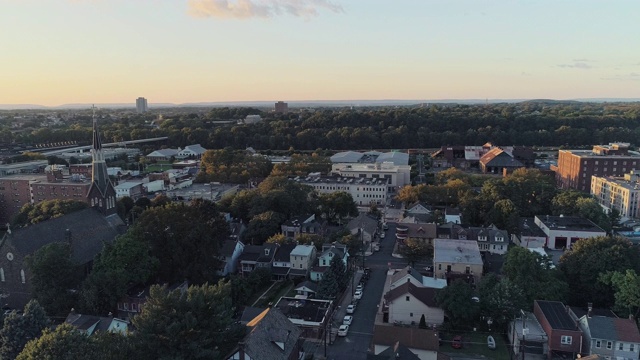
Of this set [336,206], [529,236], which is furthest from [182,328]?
[529,236]

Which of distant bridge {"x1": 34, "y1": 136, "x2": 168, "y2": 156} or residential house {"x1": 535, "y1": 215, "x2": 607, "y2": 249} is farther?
distant bridge {"x1": 34, "y1": 136, "x2": 168, "y2": 156}

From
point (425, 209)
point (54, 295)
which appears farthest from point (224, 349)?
point (425, 209)

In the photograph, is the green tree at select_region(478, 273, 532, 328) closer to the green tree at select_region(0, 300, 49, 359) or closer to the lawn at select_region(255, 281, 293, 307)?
the lawn at select_region(255, 281, 293, 307)

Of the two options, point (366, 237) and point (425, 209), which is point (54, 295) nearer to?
point (366, 237)

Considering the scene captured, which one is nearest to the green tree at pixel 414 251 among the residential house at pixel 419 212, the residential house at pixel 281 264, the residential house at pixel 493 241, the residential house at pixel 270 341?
the residential house at pixel 493 241

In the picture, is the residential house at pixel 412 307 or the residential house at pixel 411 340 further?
the residential house at pixel 412 307

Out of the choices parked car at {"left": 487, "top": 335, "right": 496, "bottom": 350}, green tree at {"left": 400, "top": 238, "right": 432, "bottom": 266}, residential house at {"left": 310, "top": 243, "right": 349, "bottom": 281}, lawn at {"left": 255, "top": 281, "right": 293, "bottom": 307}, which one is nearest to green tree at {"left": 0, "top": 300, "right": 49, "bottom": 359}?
lawn at {"left": 255, "top": 281, "right": 293, "bottom": 307}

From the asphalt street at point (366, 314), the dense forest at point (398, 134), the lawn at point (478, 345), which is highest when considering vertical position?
the dense forest at point (398, 134)

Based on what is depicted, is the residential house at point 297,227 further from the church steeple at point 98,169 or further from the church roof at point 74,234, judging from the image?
the church steeple at point 98,169
